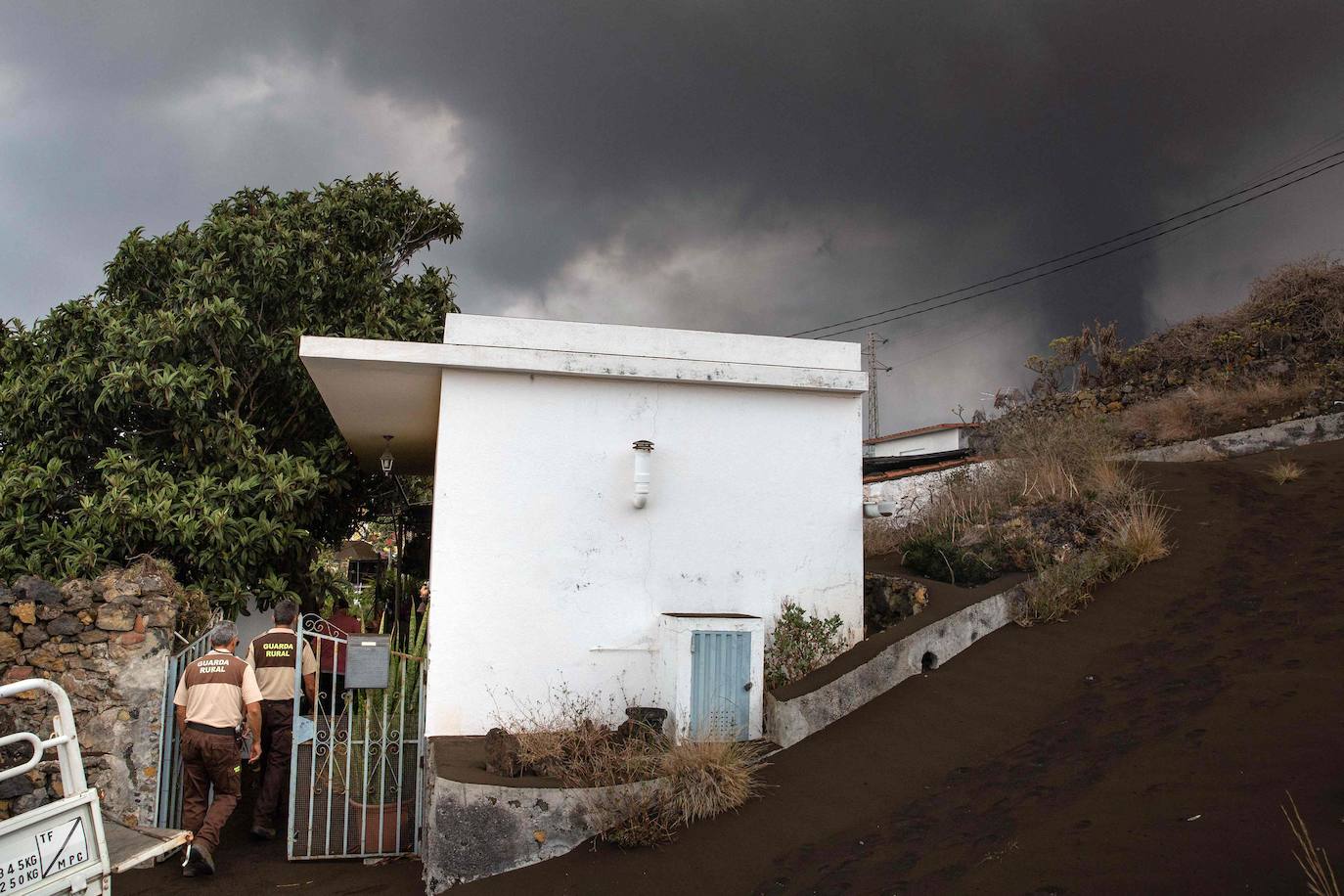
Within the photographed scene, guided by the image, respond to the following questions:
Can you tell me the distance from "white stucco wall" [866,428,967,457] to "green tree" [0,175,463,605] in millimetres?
20416

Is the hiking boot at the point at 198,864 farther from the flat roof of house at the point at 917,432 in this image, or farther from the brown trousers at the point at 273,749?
the flat roof of house at the point at 917,432

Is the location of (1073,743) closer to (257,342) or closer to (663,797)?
(663,797)

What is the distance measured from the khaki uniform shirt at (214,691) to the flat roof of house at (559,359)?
2.65 metres

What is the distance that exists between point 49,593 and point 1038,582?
967 cm

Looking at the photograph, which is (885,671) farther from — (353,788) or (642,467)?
(353,788)

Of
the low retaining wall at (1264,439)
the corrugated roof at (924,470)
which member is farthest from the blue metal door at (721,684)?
the corrugated roof at (924,470)

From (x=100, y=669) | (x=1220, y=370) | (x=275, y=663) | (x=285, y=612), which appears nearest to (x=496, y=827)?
(x=275, y=663)

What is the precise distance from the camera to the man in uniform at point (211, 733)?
689cm

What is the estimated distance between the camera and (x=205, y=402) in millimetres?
10938

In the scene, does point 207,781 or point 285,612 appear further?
point 285,612

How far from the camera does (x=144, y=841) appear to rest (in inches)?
191

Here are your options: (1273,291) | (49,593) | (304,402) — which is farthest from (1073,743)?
(1273,291)

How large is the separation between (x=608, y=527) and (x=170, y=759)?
4.28 meters

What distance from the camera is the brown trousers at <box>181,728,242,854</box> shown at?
22.6 feet
